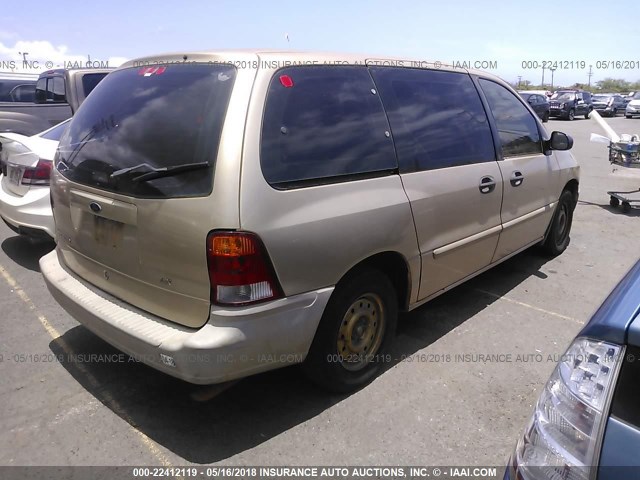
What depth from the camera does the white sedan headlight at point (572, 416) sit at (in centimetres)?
128

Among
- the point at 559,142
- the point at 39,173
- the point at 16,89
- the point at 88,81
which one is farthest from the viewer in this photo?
the point at 16,89

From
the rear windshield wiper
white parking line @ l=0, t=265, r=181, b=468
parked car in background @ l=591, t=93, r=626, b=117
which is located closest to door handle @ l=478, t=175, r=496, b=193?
the rear windshield wiper

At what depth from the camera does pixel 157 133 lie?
8.28 feet

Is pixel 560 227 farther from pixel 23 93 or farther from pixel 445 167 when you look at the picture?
pixel 23 93

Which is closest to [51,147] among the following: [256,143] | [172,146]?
[172,146]

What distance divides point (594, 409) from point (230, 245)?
153 centimetres

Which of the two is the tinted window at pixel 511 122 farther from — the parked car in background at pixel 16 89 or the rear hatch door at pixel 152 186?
the parked car in background at pixel 16 89

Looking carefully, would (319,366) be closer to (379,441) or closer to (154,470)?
(379,441)

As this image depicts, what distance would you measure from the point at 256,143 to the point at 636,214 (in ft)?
23.6

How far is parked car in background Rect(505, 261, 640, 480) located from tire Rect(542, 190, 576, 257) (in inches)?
158

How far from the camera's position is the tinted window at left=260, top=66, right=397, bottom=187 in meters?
2.46

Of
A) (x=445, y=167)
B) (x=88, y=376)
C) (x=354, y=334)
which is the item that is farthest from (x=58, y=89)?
(x=354, y=334)

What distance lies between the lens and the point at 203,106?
2.44m

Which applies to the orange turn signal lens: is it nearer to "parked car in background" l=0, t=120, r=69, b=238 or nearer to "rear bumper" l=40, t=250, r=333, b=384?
"rear bumper" l=40, t=250, r=333, b=384
